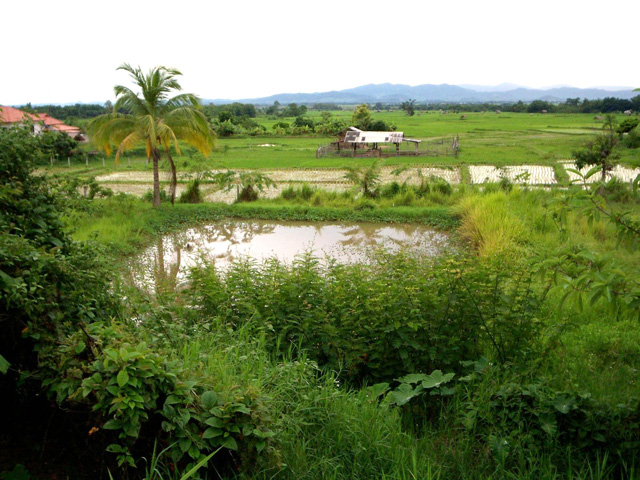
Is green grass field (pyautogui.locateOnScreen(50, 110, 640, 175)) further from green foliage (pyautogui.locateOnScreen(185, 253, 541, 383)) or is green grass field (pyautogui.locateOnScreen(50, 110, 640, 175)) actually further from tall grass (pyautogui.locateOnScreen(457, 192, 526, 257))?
green foliage (pyautogui.locateOnScreen(185, 253, 541, 383))

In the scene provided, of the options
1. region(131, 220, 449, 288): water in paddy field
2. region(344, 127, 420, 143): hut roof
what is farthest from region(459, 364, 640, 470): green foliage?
region(344, 127, 420, 143): hut roof

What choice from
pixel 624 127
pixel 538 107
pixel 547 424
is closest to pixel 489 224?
pixel 624 127

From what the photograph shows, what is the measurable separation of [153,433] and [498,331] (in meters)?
2.83

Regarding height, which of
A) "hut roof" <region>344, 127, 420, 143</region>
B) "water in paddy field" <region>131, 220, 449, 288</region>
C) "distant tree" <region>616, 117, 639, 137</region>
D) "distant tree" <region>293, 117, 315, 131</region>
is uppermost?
"distant tree" <region>293, 117, 315, 131</region>

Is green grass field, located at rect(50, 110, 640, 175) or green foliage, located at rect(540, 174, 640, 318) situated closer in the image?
green foliage, located at rect(540, 174, 640, 318)

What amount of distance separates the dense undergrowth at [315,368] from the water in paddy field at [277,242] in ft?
13.3

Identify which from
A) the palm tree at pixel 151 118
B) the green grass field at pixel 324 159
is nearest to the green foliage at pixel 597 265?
the palm tree at pixel 151 118

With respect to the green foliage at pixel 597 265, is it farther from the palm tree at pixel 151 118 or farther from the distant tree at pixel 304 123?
the distant tree at pixel 304 123

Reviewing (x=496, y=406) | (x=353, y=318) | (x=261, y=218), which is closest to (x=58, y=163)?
(x=261, y=218)

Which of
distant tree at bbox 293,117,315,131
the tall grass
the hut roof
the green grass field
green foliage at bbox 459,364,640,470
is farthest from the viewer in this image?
distant tree at bbox 293,117,315,131

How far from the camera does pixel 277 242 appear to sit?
10344 millimetres

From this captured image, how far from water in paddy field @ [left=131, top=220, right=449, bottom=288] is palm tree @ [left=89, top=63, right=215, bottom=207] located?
2428 millimetres

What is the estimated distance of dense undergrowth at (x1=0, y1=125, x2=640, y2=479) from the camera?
6.94 feet

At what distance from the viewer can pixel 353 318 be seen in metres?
4.09
